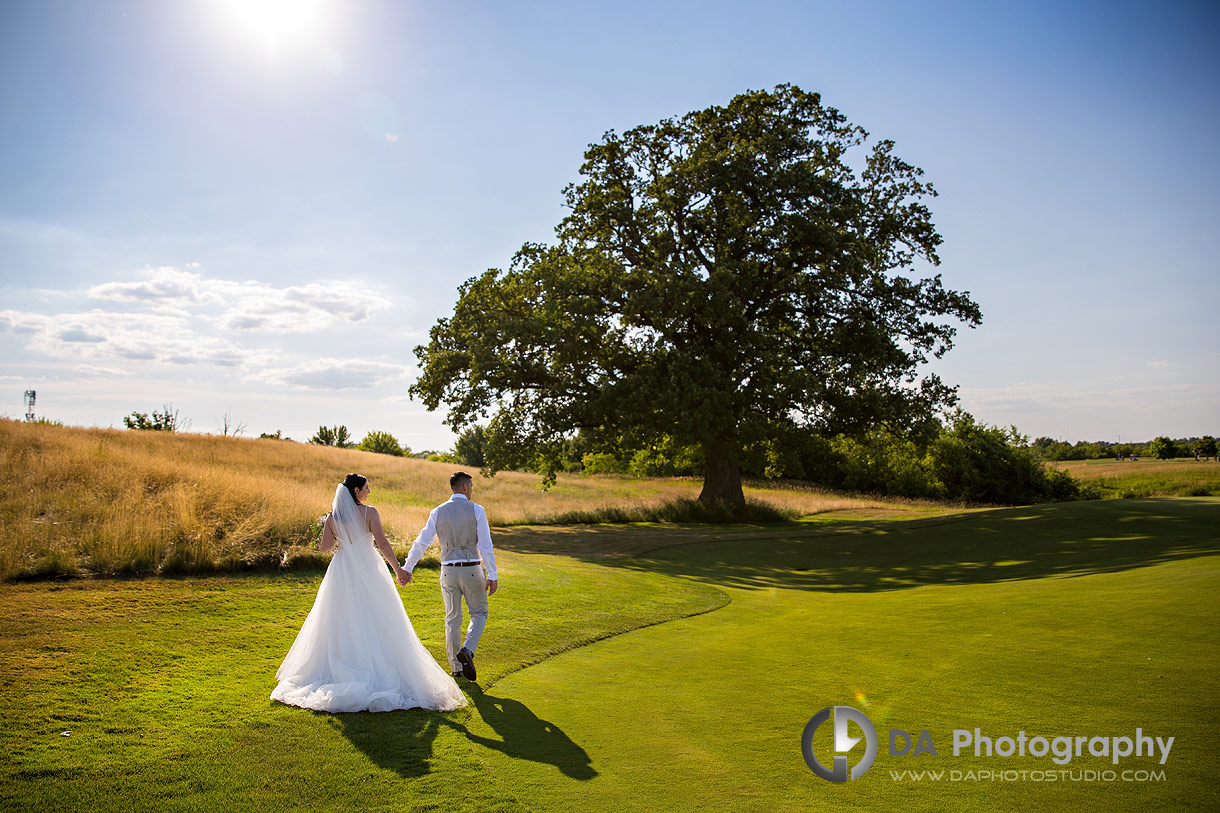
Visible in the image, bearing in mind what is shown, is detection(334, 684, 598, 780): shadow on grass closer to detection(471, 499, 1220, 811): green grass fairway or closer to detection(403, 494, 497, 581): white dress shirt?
detection(471, 499, 1220, 811): green grass fairway

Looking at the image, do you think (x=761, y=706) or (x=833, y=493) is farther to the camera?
(x=833, y=493)

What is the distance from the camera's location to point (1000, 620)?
10.4 meters

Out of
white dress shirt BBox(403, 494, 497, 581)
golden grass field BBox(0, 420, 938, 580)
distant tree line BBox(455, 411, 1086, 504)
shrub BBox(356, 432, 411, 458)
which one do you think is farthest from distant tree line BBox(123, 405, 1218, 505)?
shrub BBox(356, 432, 411, 458)

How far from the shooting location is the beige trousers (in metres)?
8.59

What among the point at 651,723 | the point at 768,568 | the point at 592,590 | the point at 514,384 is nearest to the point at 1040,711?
the point at 651,723

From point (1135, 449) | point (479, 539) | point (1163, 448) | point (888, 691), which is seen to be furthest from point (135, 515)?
point (1135, 449)

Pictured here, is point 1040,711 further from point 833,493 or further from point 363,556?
point 833,493

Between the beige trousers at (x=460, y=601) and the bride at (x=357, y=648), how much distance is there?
93cm

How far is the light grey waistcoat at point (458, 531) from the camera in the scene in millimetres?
8523

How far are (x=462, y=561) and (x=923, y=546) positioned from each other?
1801cm

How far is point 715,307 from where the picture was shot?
89.7ft

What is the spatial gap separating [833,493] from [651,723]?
151ft

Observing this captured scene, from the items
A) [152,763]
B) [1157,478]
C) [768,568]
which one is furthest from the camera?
[1157,478]

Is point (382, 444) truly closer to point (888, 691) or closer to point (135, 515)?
point (135, 515)
